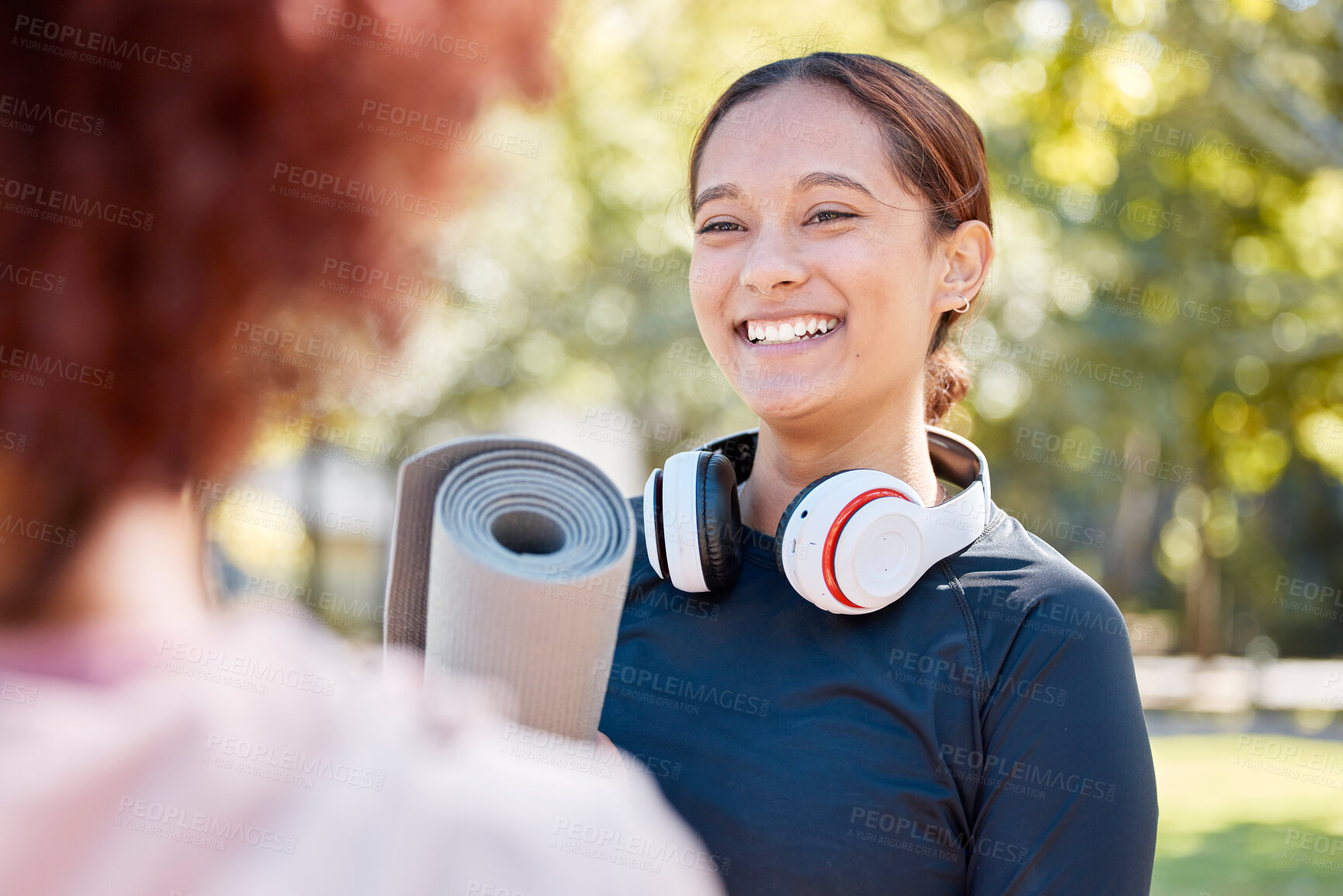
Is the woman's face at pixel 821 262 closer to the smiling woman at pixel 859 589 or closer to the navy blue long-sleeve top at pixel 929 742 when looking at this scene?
the smiling woman at pixel 859 589

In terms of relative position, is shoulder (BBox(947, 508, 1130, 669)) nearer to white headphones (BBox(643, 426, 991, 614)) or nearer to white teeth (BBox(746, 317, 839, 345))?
white headphones (BBox(643, 426, 991, 614))

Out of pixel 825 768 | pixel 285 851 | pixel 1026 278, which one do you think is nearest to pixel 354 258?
pixel 285 851

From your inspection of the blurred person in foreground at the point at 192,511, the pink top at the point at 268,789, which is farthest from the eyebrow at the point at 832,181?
the pink top at the point at 268,789

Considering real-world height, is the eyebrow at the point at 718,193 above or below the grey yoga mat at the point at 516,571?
above

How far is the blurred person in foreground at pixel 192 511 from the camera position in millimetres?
562

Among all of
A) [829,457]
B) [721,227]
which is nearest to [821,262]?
[721,227]

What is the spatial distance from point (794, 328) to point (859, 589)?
608 millimetres

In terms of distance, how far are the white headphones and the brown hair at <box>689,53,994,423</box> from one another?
551mm

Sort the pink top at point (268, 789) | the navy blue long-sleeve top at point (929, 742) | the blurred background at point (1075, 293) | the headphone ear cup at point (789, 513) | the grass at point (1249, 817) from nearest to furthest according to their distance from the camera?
the pink top at point (268, 789) → the navy blue long-sleeve top at point (929, 742) → the headphone ear cup at point (789, 513) → the grass at point (1249, 817) → the blurred background at point (1075, 293)

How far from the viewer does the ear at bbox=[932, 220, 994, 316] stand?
246 cm

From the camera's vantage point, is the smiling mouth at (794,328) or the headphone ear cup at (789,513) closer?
the headphone ear cup at (789,513)

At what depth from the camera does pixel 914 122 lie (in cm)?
237

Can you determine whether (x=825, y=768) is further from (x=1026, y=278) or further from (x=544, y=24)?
(x=1026, y=278)

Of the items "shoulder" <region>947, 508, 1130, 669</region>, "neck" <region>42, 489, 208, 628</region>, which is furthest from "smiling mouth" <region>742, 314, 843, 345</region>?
"neck" <region>42, 489, 208, 628</region>
